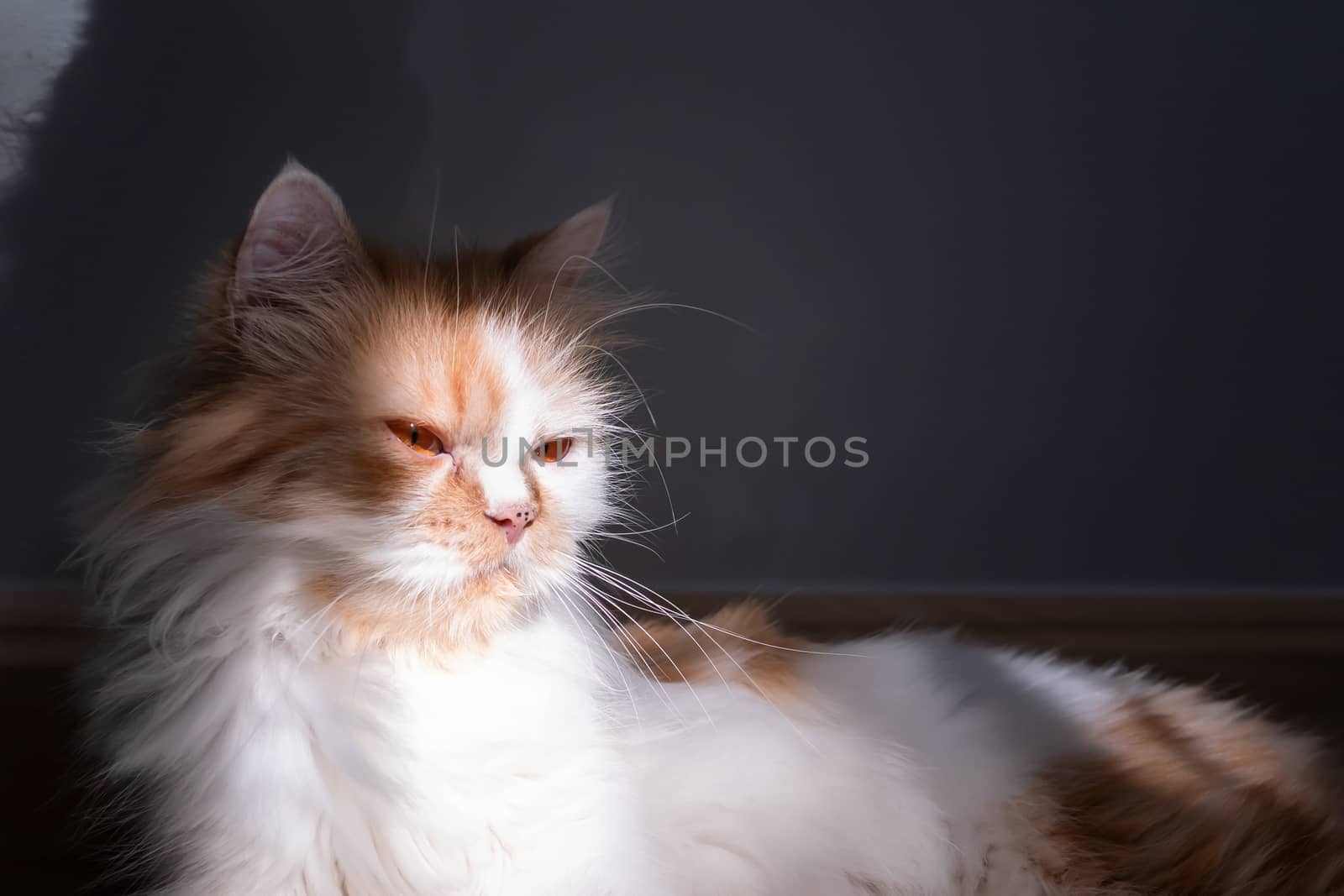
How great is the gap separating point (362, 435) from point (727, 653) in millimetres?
505

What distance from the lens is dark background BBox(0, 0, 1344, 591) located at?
64.4 inches

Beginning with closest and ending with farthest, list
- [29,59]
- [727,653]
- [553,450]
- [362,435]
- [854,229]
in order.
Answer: [362,435]
[553,450]
[727,653]
[29,59]
[854,229]

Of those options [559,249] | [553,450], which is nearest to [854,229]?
[559,249]

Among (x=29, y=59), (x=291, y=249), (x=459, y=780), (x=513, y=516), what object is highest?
(x=29, y=59)

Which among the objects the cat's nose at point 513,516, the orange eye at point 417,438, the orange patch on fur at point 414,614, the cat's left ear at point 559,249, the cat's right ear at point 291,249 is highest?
the cat's left ear at point 559,249

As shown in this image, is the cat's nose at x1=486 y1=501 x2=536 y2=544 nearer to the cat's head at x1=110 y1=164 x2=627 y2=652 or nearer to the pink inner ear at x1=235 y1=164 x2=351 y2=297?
the cat's head at x1=110 y1=164 x2=627 y2=652

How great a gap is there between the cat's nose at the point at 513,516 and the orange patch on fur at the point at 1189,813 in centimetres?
63

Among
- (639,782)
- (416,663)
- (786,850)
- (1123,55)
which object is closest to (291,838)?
(416,663)

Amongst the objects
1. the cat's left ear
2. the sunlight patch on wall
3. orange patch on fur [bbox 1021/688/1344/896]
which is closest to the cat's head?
the cat's left ear

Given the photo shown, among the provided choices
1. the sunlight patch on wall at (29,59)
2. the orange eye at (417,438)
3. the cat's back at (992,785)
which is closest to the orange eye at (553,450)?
the orange eye at (417,438)

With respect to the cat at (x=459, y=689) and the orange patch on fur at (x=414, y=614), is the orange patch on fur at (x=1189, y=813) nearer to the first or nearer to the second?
the cat at (x=459, y=689)

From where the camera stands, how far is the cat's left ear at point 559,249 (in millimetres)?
1129

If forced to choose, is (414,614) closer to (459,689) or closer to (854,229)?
(459,689)

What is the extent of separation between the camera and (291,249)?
958 mm
